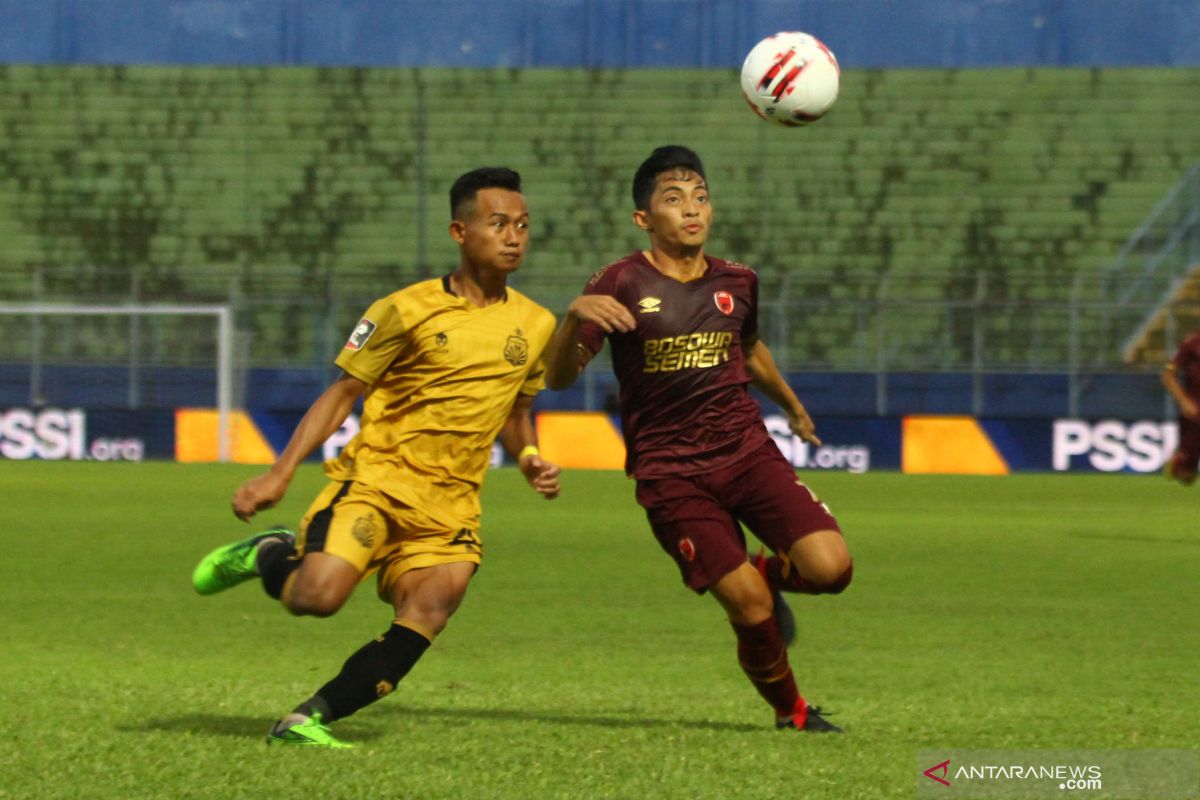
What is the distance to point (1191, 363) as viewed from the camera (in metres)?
15.7

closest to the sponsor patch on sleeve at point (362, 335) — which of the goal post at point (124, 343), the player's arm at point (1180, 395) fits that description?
the player's arm at point (1180, 395)

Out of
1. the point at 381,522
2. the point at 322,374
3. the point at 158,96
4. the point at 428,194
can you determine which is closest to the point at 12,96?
the point at 158,96

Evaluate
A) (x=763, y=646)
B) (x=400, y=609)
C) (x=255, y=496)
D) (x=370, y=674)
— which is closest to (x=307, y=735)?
(x=370, y=674)

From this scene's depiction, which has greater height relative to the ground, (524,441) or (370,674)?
(524,441)

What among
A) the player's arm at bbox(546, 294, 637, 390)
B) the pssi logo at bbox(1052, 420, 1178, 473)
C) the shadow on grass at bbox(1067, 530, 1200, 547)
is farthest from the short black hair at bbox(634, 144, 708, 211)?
the pssi logo at bbox(1052, 420, 1178, 473)

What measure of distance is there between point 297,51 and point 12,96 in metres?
5.12

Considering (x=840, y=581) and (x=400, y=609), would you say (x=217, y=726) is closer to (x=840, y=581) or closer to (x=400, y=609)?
(x=400, y=609)

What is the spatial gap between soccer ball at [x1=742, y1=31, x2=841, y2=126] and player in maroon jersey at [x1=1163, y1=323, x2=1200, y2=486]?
27.5 feet

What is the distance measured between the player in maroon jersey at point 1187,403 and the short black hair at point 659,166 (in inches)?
377

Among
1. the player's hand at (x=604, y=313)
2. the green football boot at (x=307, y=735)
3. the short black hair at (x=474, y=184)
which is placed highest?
the short black hair at (x=474, y=184)

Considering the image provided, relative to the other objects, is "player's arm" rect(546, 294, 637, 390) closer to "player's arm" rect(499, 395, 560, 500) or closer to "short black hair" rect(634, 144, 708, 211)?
"player's arm" rect(499, 395, 560, 500)

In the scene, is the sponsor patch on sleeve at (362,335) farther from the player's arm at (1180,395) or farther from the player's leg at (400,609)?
the player's arm at (1180,395)

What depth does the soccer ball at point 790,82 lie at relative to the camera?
7750 mm

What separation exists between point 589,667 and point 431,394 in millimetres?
2329
